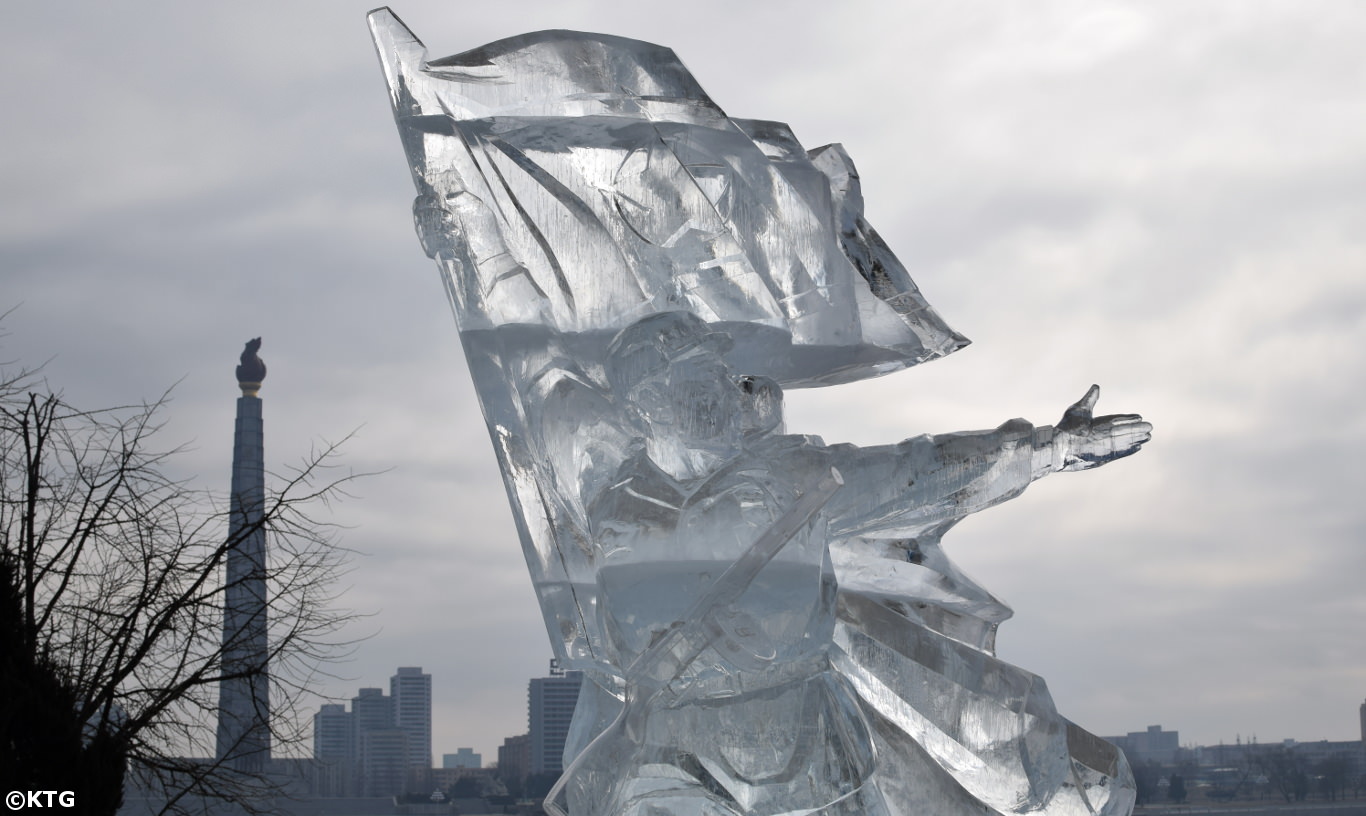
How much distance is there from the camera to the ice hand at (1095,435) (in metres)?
3.24

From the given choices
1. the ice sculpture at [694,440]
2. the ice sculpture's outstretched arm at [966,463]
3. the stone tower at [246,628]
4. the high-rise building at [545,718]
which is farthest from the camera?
the high-rise building at [545,718]

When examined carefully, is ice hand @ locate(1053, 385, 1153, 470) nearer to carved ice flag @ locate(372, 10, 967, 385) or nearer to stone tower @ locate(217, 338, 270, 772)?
carved ice flag @ locate(372, 10, 967, 385)

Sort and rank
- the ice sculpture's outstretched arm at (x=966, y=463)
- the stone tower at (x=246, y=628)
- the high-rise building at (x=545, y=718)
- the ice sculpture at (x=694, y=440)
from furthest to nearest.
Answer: the high-rise building at (x=545, y=718) → the stone tower at (x=246, y=628) → the ice sculpture's outstretched arm at (x=966, y=463) → the ice sculpture at (x=694, y=440)

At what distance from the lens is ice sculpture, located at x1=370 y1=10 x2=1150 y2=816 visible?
293cm

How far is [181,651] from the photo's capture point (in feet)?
18.9

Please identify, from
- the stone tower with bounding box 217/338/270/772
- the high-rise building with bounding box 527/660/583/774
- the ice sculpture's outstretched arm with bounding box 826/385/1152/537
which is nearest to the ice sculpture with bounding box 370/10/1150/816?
the ice sculpture's outstretched arm with bounding box 826/385/1152/537

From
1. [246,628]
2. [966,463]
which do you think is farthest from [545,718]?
[966,463]

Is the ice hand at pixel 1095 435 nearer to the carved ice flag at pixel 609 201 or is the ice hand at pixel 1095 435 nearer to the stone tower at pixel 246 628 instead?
the carved ice flag at pixel 609 201

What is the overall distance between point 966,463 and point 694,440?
2.03 ft

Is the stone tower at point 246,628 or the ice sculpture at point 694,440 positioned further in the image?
the stone tower at point 246,628

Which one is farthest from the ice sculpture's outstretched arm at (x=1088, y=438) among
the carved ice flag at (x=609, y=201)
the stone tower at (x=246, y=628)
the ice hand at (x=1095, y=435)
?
the stone tower at (x=246, y=628)

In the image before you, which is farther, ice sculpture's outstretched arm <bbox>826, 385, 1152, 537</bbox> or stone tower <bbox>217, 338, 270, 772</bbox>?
stone tower <bbox>217, 338, 270, 772</bbox>

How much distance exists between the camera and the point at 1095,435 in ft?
10.6

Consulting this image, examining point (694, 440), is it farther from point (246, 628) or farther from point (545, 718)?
point (545, 718)
